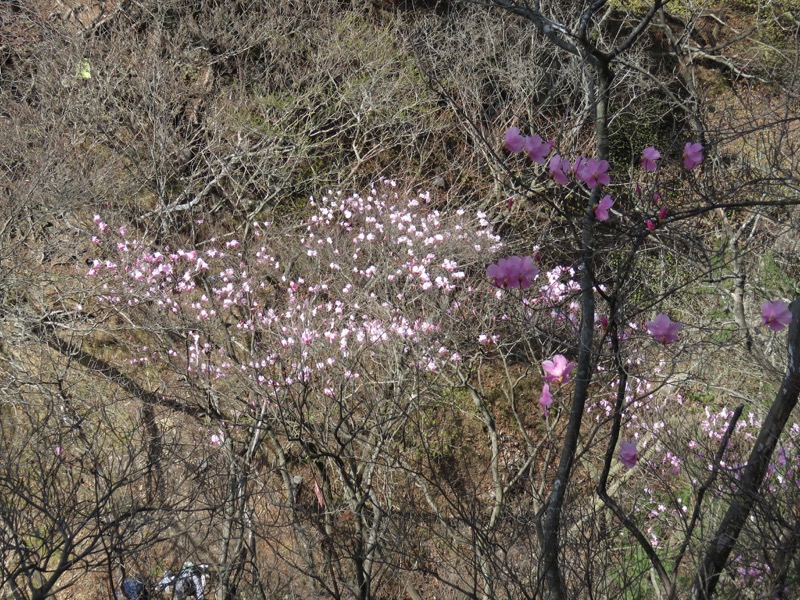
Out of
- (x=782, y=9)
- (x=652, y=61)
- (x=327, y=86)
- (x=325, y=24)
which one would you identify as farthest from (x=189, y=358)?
(x=782, y=9)

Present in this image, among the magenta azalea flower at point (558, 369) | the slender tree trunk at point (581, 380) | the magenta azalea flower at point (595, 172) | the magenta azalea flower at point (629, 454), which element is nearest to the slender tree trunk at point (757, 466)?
the magenta azalea flower at point (629, 454)

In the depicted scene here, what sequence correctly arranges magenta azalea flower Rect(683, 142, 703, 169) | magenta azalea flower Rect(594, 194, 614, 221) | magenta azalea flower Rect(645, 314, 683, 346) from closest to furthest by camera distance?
magenta azalea flower Rect(594, 194, 614, 221) < magenta azalea flower Rect(645, 314, 683, 346) < magenta azalea flower Rect(683, 142, 703, 169)

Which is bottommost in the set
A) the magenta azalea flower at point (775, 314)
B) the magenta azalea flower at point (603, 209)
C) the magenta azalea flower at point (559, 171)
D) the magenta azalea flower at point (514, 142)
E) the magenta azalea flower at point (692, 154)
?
the magenta azalea flower at point (775, 314)

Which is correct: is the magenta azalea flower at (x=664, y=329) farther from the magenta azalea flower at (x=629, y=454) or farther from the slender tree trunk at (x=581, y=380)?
the magenta azalea flower at (x=629, y=454)

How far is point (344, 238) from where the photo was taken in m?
7.48

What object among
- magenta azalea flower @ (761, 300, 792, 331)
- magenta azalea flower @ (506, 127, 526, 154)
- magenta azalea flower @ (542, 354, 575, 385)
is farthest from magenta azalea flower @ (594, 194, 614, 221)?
magenta azalea flower @ (761, 300, 792, 331)

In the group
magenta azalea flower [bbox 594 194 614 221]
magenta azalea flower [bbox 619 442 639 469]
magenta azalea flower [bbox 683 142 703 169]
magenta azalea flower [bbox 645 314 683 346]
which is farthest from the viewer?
magenta azalea flower [bbox 683 142 703 169]

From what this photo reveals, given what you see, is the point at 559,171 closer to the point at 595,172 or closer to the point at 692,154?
the point at 595,172

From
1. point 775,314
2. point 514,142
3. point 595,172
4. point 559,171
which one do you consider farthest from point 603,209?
point 775,314

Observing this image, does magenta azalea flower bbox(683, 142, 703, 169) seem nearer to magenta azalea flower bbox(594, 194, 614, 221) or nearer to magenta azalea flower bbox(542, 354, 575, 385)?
magenta azalea flower bbox(594, 194, 614, 221)

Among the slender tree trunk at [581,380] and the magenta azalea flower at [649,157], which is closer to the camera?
the slender tree trunk at [581,380]

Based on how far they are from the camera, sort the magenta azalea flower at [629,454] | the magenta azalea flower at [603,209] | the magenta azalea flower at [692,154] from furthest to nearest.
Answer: the magenta azalea flower at [692,154] < the magenta azalea flower at [629,454] < the magenta azalea flower at [603,209]

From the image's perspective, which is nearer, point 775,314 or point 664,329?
point 664,329

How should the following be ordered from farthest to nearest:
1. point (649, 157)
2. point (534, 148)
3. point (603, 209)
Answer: point (649, 157)
point (534, 148)
point (603, 209)
